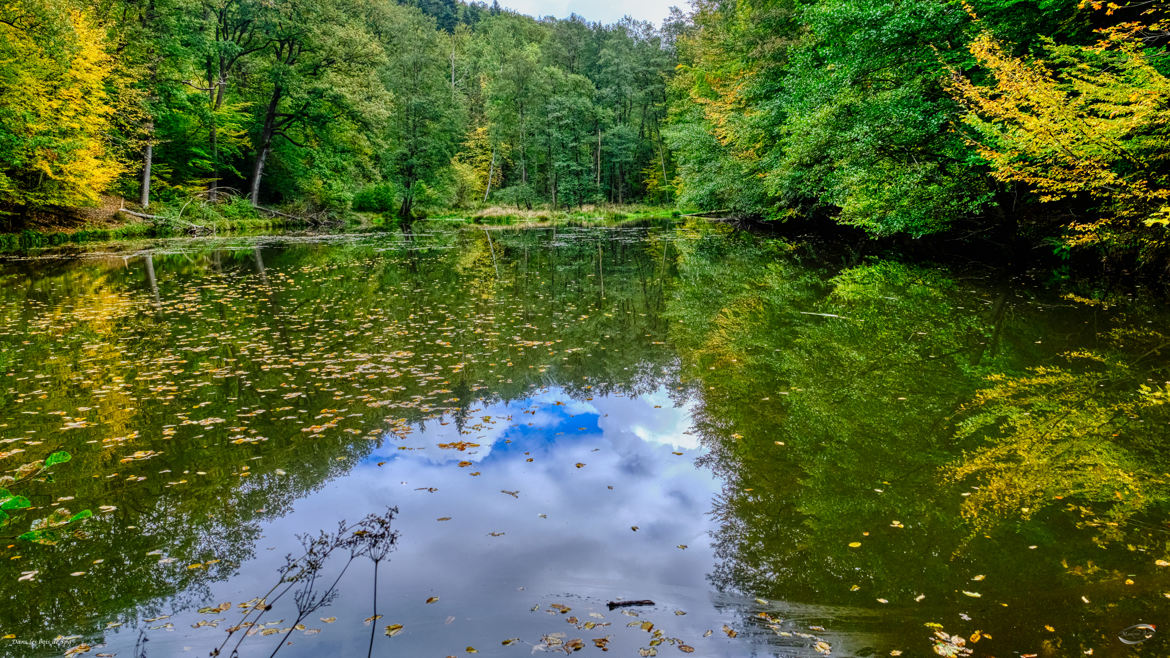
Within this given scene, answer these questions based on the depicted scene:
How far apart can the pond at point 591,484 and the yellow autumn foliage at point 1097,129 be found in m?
1.98

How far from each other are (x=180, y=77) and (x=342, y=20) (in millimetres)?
9986

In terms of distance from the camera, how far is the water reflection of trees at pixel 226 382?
411cm

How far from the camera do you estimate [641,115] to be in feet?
213

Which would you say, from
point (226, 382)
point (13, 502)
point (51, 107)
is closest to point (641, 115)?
point (51, 107)

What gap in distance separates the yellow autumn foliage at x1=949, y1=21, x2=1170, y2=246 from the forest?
54mm

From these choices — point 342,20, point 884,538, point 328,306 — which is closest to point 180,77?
point 342,20

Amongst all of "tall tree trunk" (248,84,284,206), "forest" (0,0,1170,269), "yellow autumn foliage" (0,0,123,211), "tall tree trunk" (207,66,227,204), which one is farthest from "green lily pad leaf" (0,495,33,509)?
"tall tree trunk" (248,84,284,206)

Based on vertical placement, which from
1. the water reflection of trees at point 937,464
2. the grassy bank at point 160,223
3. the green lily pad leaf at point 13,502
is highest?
the grassy bank at point 160,223

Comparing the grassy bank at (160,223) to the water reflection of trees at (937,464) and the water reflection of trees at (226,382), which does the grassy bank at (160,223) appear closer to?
Result: the water reflection of trees at (226,382)

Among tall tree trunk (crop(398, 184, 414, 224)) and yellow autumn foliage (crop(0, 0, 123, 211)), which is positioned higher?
yellow autumn foliage (crop(0, 0, 123, 211))

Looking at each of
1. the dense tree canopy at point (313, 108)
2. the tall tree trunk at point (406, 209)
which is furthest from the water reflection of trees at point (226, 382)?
the tall tree trunk at point (406, 209)

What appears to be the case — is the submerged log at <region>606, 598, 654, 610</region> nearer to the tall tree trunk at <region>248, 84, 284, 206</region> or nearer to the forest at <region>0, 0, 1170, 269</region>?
the forest at <region>0, 0, 1170, 269</region>

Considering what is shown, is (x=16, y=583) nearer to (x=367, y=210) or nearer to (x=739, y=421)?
(x=739, y=421)

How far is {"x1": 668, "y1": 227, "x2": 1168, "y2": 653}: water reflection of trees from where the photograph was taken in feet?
12.1
